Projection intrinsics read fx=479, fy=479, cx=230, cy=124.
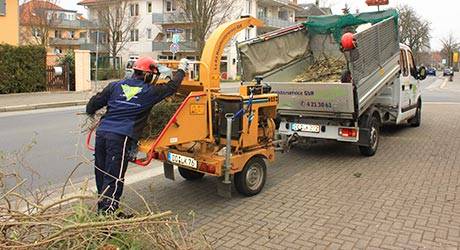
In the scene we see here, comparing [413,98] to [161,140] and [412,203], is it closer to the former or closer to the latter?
[412,203]

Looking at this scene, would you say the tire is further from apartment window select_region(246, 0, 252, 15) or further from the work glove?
apartment window select_region(246, 0, 252, 15)

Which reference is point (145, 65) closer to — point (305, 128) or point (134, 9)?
point (305, 128)

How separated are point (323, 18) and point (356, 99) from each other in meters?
3.15

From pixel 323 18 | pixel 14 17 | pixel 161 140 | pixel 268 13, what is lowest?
pixel 161 140

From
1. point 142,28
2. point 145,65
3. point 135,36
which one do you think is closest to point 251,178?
point 145,65

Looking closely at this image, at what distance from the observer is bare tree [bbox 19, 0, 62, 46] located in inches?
1801

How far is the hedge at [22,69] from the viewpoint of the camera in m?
→ 20.8

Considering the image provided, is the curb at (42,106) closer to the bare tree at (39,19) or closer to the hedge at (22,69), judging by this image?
the hedge at (22,69)

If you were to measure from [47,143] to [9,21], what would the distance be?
69.7 feet

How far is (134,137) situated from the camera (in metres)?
4.81

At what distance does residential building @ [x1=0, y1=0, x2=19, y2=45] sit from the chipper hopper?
82.8ft

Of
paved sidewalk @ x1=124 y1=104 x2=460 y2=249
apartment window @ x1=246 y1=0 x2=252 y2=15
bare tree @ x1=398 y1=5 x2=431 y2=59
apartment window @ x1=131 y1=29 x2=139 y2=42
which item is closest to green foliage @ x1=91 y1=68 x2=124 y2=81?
paved sidewalk @ x1=124 y1=104 x2=460 y2=249

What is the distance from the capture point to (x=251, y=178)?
6.25 meters

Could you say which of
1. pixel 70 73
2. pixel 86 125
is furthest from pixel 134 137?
pixel 70 73
